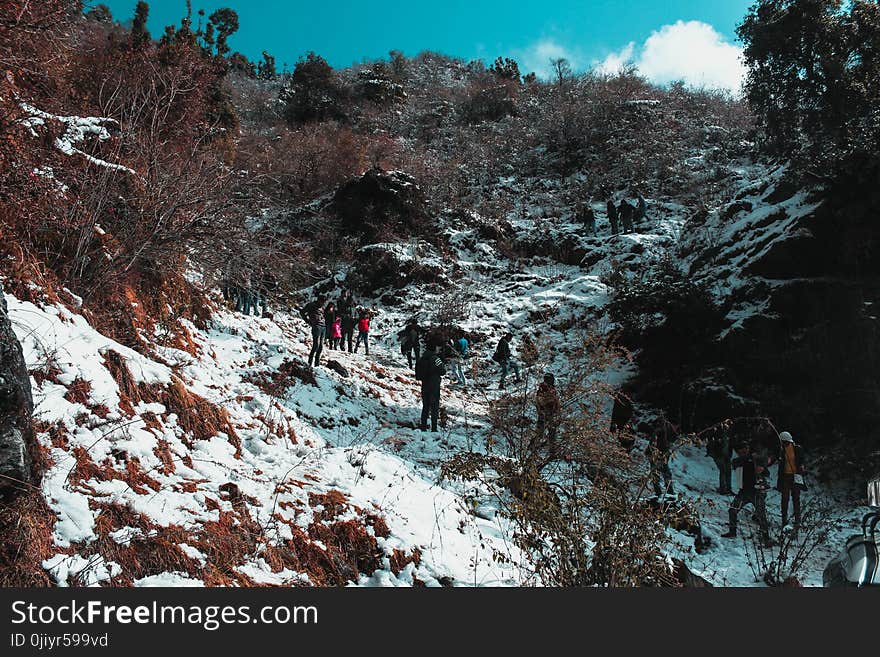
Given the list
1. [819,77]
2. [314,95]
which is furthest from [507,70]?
[819,77]

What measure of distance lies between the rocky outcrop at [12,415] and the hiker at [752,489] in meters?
8.94

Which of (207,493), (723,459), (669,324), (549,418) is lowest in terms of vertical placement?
(207,493)

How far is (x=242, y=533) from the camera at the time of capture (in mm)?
4324

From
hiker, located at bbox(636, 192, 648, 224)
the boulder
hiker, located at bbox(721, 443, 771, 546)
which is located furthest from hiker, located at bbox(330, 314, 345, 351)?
hiker, located at bbox(636, 192, 648, 224)

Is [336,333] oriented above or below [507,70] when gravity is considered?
below

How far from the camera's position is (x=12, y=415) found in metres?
3.30

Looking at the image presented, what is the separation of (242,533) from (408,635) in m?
2.05

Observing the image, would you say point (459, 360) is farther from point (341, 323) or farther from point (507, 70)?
point (507, 70)

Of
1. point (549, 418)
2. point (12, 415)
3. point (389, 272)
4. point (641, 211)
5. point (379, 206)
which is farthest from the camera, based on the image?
point (379, 206)

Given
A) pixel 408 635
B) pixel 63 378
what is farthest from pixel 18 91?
pixel 408 635

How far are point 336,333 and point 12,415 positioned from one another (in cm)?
1104

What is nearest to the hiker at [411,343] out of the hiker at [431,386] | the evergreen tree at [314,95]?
the hiker at [431,386]

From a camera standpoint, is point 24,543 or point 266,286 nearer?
point 24,543

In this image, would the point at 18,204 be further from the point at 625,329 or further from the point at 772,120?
the point at 772,120
